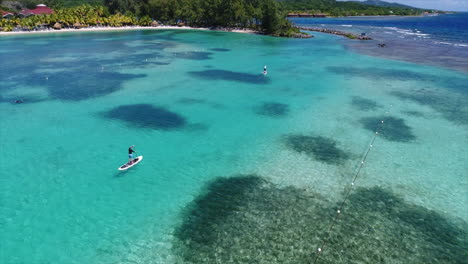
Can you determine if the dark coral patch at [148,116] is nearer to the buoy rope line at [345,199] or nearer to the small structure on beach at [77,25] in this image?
the buoy rope line at [345,199]

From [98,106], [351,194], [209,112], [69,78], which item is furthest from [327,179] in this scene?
[69,78]

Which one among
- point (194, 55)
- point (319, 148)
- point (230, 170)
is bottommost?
point (230, 170)

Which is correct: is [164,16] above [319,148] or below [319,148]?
above

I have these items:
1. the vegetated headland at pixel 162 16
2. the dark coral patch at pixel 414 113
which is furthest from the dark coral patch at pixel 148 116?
the vegetated headland at pixel 162 16

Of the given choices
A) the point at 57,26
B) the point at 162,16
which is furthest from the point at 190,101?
the point at 162,16

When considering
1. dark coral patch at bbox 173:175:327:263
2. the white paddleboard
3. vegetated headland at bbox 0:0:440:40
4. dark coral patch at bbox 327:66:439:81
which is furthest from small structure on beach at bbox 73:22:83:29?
dark coral patch at bbox 173:175:327:263

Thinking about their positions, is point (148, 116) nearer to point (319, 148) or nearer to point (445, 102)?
point (319, 148)
